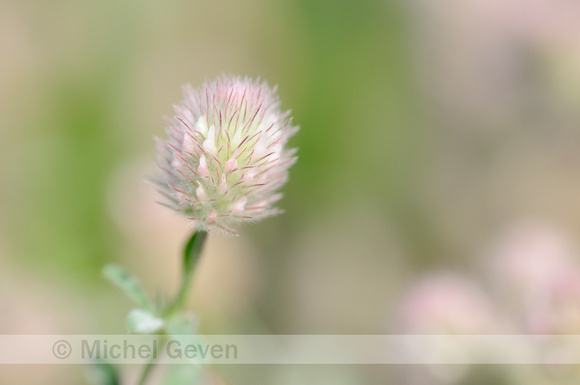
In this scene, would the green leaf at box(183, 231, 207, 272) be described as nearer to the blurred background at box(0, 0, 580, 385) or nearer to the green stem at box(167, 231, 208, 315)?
the green stem at box(167, 231, 208, 315)

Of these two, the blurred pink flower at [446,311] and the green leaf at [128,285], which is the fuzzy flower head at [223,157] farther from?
the blurred pink flower at [446,311]

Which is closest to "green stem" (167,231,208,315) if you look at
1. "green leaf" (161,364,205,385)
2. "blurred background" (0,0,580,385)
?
"green leaf" (161,364,205,385)

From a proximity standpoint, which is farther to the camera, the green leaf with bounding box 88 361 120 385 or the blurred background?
the blurred background

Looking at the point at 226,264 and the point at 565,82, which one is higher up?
the point at 565,82

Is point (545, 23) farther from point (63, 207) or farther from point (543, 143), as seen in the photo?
point (63, 207)

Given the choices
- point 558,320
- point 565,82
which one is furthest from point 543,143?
point 558,320

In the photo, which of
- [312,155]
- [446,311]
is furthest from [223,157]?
[312,155]
